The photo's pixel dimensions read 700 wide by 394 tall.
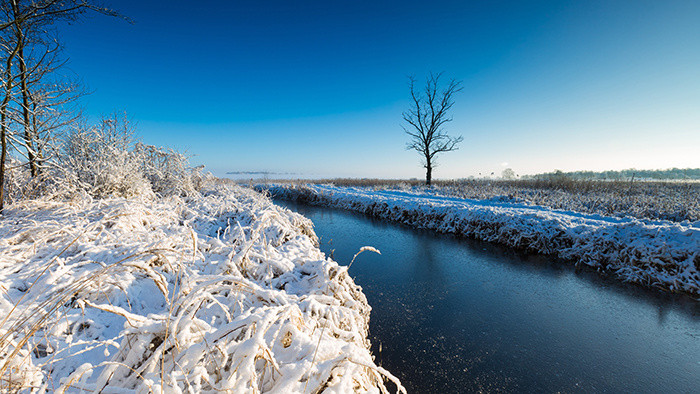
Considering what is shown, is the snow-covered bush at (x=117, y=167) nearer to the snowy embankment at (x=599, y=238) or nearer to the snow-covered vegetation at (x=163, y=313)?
the snow-covered vegetation at (x=163, y=313)

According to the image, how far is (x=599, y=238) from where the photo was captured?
5699mm

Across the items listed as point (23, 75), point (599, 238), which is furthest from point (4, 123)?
point (599, 238)

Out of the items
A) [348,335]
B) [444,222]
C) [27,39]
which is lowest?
[444,222]

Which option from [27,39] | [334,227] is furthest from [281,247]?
[334,227]

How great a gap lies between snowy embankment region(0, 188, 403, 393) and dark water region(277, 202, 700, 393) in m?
1.38

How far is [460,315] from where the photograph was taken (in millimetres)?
3797

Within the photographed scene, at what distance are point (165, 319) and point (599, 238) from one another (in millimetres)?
7883

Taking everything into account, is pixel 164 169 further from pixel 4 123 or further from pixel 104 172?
pixel 4 123

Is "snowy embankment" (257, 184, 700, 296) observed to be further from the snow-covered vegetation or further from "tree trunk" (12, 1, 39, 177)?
"tree trunk" (12, 1, 39, 177)

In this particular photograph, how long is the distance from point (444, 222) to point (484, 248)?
2095mm

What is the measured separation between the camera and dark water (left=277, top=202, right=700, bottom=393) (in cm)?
265

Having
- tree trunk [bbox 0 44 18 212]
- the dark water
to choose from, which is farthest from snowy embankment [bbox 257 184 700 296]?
tree trunk [bbox 0 44 18 212]

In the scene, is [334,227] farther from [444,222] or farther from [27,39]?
[27,39]

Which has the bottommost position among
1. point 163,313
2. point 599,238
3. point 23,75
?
point 599,238
